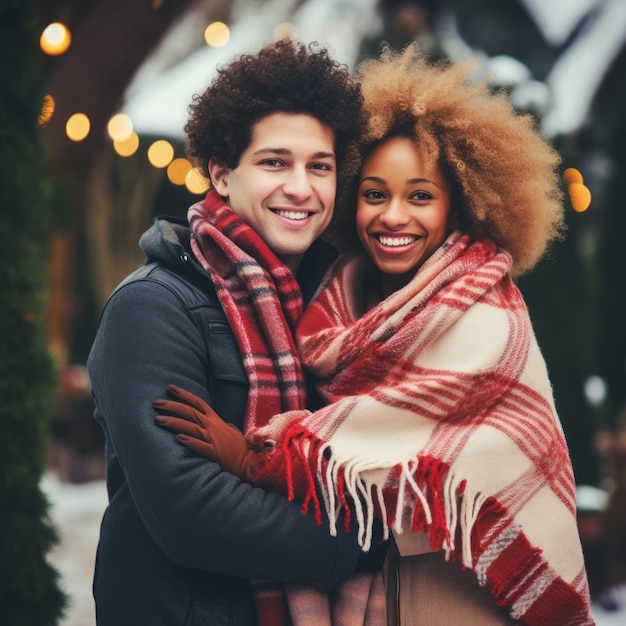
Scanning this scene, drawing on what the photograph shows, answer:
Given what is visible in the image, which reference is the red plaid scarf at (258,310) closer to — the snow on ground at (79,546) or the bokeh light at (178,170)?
the snow on ground at (79,546)

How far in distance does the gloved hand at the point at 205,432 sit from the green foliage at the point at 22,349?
160 cm

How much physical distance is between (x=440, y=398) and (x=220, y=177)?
91 centimetres

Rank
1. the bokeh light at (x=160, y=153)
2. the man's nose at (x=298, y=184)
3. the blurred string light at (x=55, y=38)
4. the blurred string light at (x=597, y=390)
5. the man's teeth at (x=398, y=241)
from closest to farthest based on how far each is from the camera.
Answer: the man's nose at (x=298, y=184), the man's teeth at (x=398, y=241), the blurred string light at (x=55, y=38), the blurred string light at (x=597, y=390), the bokeh light at (x=160, y=153)

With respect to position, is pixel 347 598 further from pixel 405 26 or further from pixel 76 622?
pixel 405 26

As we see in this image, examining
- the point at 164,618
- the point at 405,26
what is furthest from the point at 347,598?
the point at 405,26

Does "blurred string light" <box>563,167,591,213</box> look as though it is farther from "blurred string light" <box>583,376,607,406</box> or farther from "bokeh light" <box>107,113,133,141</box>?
"bokeh light" <box>107,113,133,141</box>

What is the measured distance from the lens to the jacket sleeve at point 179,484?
1939mm

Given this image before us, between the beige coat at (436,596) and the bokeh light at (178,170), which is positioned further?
the bokeh light at (178,170)

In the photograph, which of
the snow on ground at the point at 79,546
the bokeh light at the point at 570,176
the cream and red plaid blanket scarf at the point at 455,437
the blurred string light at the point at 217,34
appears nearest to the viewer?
the cream and red plaid blanket scarf at the point at 455,437

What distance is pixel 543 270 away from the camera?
5.19m

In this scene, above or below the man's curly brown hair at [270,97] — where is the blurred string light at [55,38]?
above

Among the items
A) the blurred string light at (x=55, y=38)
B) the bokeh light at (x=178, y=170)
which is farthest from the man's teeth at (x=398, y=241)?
the bokeh light at (x=178, y=170)

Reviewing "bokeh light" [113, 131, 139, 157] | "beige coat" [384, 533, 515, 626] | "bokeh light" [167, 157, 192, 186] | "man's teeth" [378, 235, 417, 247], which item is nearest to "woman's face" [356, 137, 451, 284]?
"man's teeth" [378, 235, 417, 247]

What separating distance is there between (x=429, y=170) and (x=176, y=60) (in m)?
6.42
